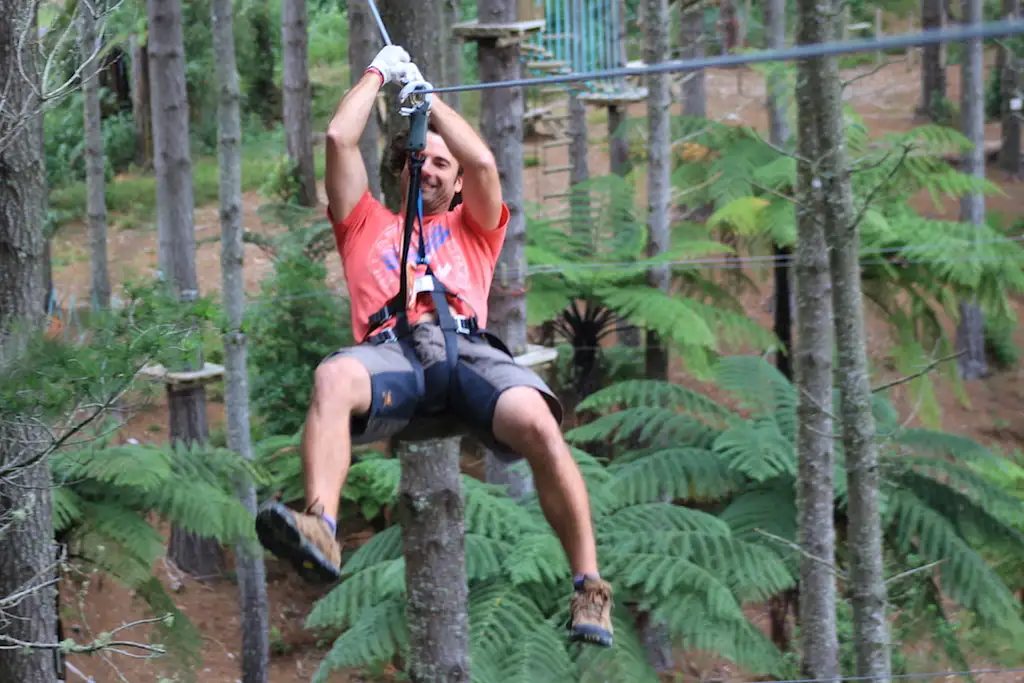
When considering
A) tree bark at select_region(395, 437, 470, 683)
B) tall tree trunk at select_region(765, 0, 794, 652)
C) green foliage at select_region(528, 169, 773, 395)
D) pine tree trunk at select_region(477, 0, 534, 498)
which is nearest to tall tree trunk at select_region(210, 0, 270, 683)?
pine tree trunk at select_region(477, 0, 534, 498)

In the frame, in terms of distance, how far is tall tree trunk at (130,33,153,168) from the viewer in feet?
57.7

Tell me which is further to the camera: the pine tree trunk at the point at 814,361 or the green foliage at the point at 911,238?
the green foliage at the point at 911,238

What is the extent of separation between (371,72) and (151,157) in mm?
15981

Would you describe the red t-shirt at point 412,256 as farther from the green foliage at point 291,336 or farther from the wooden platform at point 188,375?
the green foliage at point 291,336

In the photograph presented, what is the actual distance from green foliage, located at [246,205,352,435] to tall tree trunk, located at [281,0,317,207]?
5612 millimetres

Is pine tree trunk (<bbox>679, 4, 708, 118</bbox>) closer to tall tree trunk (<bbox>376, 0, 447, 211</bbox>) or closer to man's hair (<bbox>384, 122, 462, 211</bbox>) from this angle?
tall tree trunk (<bbox>376, 0, 447, 211</bbox>)

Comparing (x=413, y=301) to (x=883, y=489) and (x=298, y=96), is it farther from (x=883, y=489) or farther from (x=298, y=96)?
(x=298, y=96)

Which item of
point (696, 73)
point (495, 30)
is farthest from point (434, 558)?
point (696, 73)

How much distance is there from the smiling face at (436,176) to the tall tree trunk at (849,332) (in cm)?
182

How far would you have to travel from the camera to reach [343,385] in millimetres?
3092

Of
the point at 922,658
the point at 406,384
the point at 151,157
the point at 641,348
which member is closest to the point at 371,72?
the point at 406,384

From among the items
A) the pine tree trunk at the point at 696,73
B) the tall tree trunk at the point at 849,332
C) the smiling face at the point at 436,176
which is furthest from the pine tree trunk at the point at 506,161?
the pine tree trunk at the point at 696,73

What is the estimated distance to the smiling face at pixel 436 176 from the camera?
3.75 meters

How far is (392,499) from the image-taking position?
7.73m
